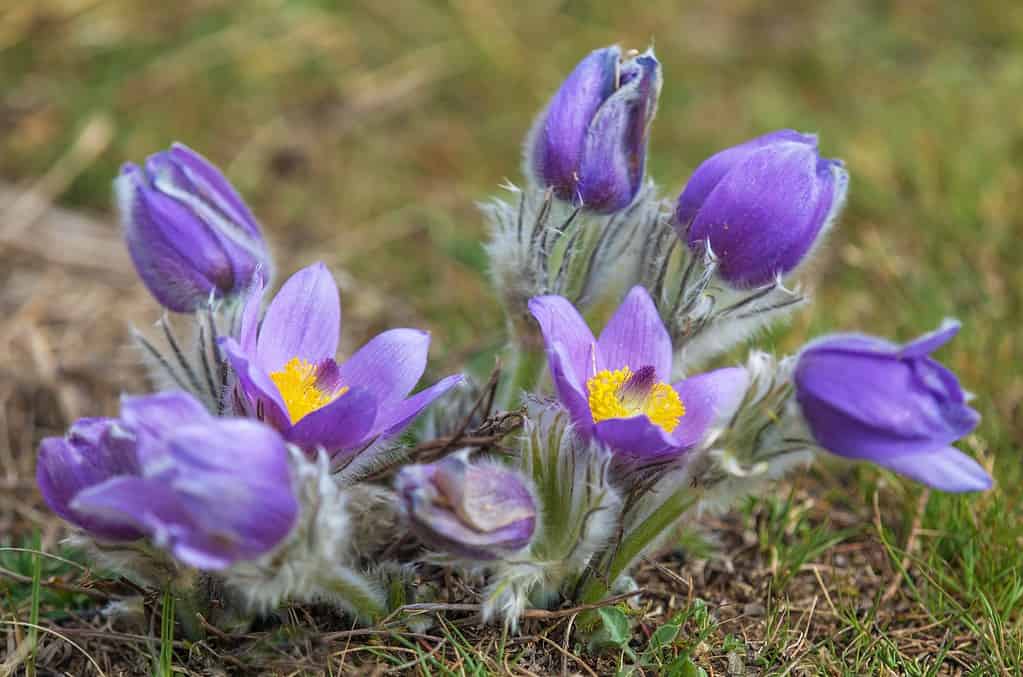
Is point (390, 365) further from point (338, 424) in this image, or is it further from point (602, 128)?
point (602, 128)

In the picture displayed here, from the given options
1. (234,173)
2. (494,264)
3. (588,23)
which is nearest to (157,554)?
(494,264)

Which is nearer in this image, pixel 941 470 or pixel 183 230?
pixel 941 470

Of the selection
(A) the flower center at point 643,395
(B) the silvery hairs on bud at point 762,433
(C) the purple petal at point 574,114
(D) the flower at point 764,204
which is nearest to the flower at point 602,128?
(C) the purple petal at point 574,114

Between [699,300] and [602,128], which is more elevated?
[602,128]

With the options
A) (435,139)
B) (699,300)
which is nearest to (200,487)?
(699,300)

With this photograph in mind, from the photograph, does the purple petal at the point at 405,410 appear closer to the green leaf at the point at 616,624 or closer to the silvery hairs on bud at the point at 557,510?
the silvery hairs on bud at the point at 557,510

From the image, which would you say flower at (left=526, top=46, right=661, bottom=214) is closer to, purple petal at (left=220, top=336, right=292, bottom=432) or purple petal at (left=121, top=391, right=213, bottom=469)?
purple petal at (left=220, top=336, right=292, bottom=432)
